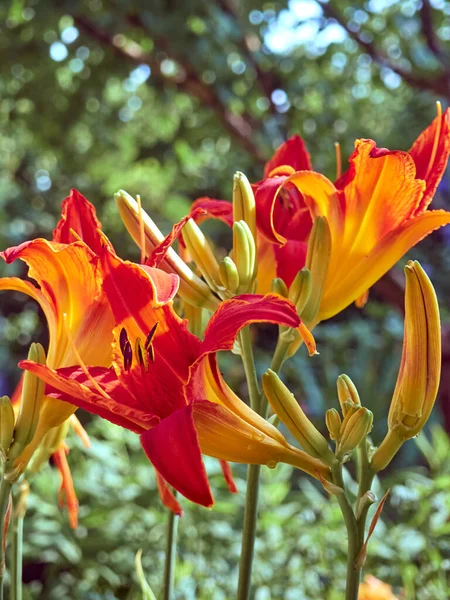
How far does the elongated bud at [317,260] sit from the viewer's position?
323mm

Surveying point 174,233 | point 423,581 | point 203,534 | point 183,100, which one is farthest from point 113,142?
point 174,233

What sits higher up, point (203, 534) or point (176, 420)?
point (176, 420)

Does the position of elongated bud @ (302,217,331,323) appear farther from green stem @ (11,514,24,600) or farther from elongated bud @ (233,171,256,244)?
green stem @ (11,514,24,600)

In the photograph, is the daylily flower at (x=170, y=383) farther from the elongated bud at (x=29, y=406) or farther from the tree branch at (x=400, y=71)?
the tree branch at (x=400, y=71)

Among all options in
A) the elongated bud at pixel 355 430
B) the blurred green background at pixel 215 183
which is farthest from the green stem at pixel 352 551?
the blurred green background at pixel 215 183

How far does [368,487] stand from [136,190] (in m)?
2.32

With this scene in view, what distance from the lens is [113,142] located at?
1.88 meters

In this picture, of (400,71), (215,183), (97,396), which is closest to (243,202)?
(97,396)

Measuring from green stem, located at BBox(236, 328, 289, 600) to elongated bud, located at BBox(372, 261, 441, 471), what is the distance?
60 millimetres

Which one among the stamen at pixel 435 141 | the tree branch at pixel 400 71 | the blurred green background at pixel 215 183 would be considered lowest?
the blurred green background at pixel 215 183

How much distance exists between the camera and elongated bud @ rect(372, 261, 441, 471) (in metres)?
0.28

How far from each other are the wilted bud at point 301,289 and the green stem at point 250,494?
3 cm

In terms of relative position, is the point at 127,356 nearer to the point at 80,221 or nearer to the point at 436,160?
the point at 80,221

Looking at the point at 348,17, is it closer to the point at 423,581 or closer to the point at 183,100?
the point at 183,100
